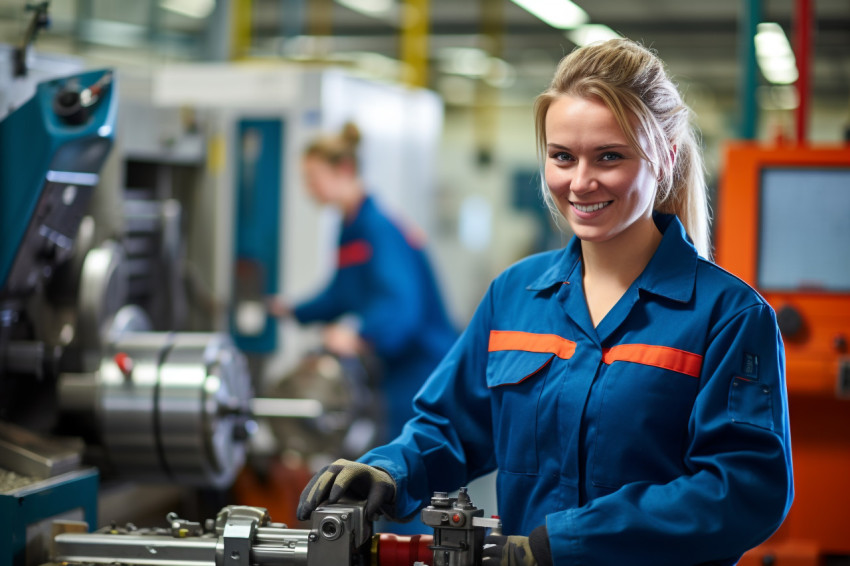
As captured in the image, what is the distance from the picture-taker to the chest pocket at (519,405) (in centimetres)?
157

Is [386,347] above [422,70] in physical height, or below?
below

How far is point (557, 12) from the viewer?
9.56m

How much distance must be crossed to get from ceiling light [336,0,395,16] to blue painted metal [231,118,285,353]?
19.8 ft

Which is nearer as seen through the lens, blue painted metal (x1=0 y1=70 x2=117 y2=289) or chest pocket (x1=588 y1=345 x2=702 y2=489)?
chest pocket (x1=588 y1=345 x2=702 y2=489)

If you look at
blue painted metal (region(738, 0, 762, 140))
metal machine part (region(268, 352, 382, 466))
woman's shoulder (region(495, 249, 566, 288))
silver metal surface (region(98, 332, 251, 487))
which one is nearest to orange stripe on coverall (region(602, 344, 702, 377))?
woman's shoulder (region(495, 249, 566, 288))

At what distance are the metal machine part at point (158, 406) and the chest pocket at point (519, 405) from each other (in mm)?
1199

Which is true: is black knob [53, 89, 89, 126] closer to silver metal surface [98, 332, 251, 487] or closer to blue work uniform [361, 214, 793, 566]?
silver metal surface [98, 332, 251, 487]

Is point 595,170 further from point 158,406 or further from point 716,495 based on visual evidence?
point 158,406

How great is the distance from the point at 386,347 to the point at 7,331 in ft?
5.31

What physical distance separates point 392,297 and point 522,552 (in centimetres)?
243

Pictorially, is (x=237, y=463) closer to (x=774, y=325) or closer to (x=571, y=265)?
(x=571, y=265)

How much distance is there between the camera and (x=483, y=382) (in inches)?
67.9

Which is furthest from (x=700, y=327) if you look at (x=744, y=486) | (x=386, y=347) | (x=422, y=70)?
(x=422, y=70)

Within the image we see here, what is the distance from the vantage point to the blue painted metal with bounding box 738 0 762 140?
3.01 m
